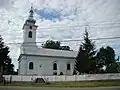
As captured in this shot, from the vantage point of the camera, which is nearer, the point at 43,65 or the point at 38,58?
the point at 38,58

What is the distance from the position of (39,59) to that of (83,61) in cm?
530

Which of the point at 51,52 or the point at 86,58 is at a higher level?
the point at 51,52

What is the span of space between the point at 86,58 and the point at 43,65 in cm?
550

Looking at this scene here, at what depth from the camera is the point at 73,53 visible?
22.7 meters

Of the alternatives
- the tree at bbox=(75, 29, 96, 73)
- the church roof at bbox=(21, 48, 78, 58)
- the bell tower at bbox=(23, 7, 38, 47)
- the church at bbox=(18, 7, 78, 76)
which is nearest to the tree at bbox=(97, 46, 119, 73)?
the tree at bbox=(75, 29, 96, 73)

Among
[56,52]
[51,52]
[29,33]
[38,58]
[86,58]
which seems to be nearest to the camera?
[86,58]

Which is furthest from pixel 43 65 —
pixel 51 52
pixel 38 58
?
pixel 51 52

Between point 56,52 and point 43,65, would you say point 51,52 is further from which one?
Result: point 43,65

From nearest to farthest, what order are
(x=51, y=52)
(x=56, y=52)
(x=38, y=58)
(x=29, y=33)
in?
(x=38, y=58)
(x=29, y=33)
(x=51, y=52)
(x=56, y=52)

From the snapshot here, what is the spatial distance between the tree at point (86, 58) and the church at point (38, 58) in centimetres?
405

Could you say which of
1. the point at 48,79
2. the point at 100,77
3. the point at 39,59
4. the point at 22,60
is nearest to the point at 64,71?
the point at 39,59

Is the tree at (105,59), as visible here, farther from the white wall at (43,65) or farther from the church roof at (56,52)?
the church roof at (56,52)

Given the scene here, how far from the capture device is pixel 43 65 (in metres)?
20.9

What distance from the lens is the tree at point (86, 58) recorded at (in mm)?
16406
